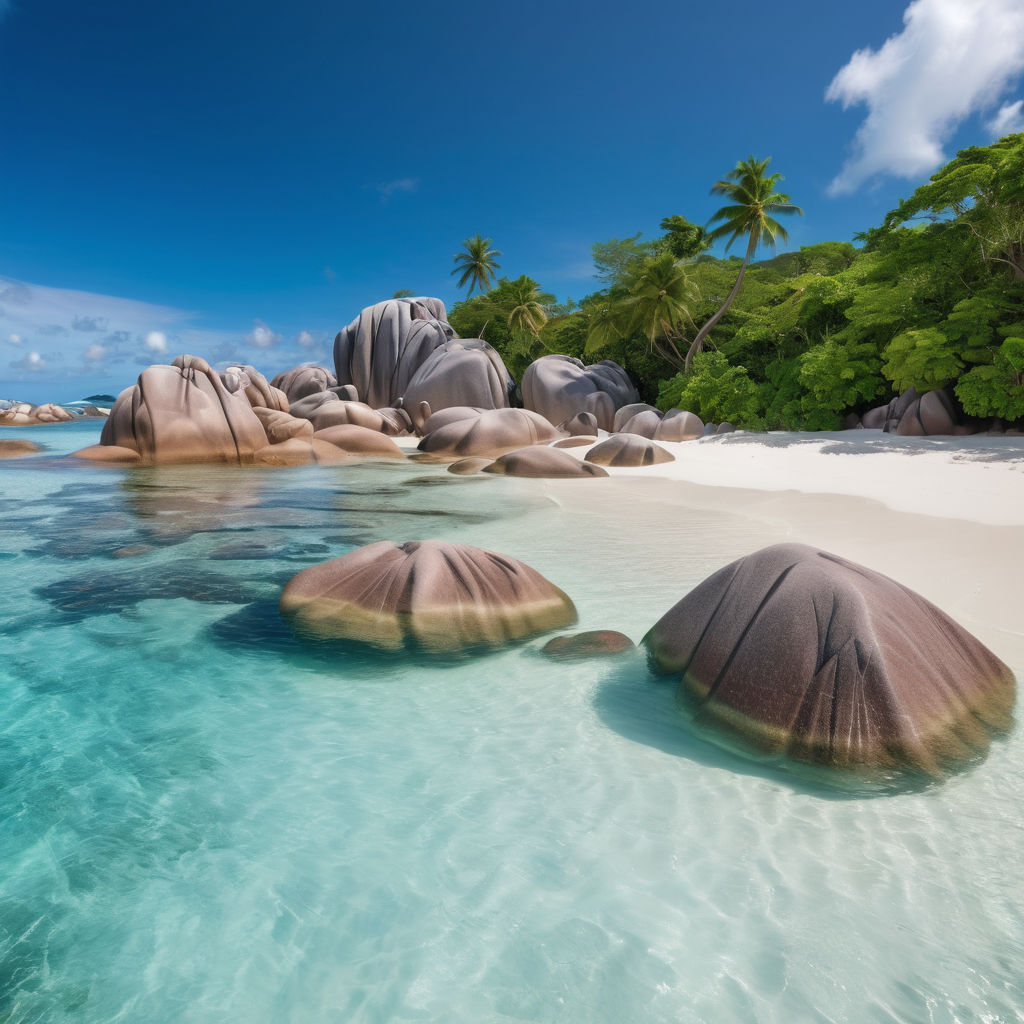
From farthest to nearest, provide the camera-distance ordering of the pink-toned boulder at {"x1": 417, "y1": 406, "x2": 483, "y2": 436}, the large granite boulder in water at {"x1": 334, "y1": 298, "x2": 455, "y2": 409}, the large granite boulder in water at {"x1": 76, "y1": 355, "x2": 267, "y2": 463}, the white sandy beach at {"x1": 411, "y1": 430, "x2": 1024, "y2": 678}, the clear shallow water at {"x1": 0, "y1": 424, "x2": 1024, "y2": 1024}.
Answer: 1. the large granite boulder in water at {"x1": 334, "y1": 298, "x2": 455, "y2": 409}
2. the pink-toned boulder at {"x1": 417, "y1": 406, "x2": 483, "y2": 436}
3. the large granite boulder in water at {"x1": 76, "y1": 355, "x2": 267, "y2": 463}
4. the white sandy beach at {"x1": 411, "y1": 430, "x2": 1024, "y2": 678}
5. the clear shallow water at {"x1": 0, "y1": 424, "x2": 1024, "y2": 1024}

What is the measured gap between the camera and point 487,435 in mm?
19078

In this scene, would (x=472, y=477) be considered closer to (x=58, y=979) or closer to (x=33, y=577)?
(x=33, y=577)

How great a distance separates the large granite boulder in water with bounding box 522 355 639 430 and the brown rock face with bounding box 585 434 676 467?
11878mm

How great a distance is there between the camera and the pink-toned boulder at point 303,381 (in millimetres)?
32500

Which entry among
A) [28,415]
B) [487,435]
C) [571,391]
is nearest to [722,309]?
[571,391]

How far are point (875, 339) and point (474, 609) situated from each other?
61.4ft

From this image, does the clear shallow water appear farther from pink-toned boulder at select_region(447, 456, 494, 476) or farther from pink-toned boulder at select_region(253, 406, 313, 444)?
pink-toned boulder at select_region(253, 406, 313, 444)

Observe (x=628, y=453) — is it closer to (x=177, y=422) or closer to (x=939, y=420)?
(x=939, y=420)

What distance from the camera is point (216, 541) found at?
7160mm

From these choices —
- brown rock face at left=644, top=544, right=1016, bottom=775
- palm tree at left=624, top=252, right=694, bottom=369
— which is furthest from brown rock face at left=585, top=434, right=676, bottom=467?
palm tree at left=624, top=252, right=694, bottom=369

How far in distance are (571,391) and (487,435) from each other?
9691mm

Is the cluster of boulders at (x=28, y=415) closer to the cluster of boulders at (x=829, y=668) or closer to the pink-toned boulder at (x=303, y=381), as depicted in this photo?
the pink-toned boulder at (x=303, y=381)

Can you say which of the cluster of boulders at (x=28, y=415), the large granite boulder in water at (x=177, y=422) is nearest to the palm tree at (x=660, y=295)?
the large granite boulder in water at (x=177, y=422)

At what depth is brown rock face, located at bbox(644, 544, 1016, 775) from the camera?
252 centimetres
